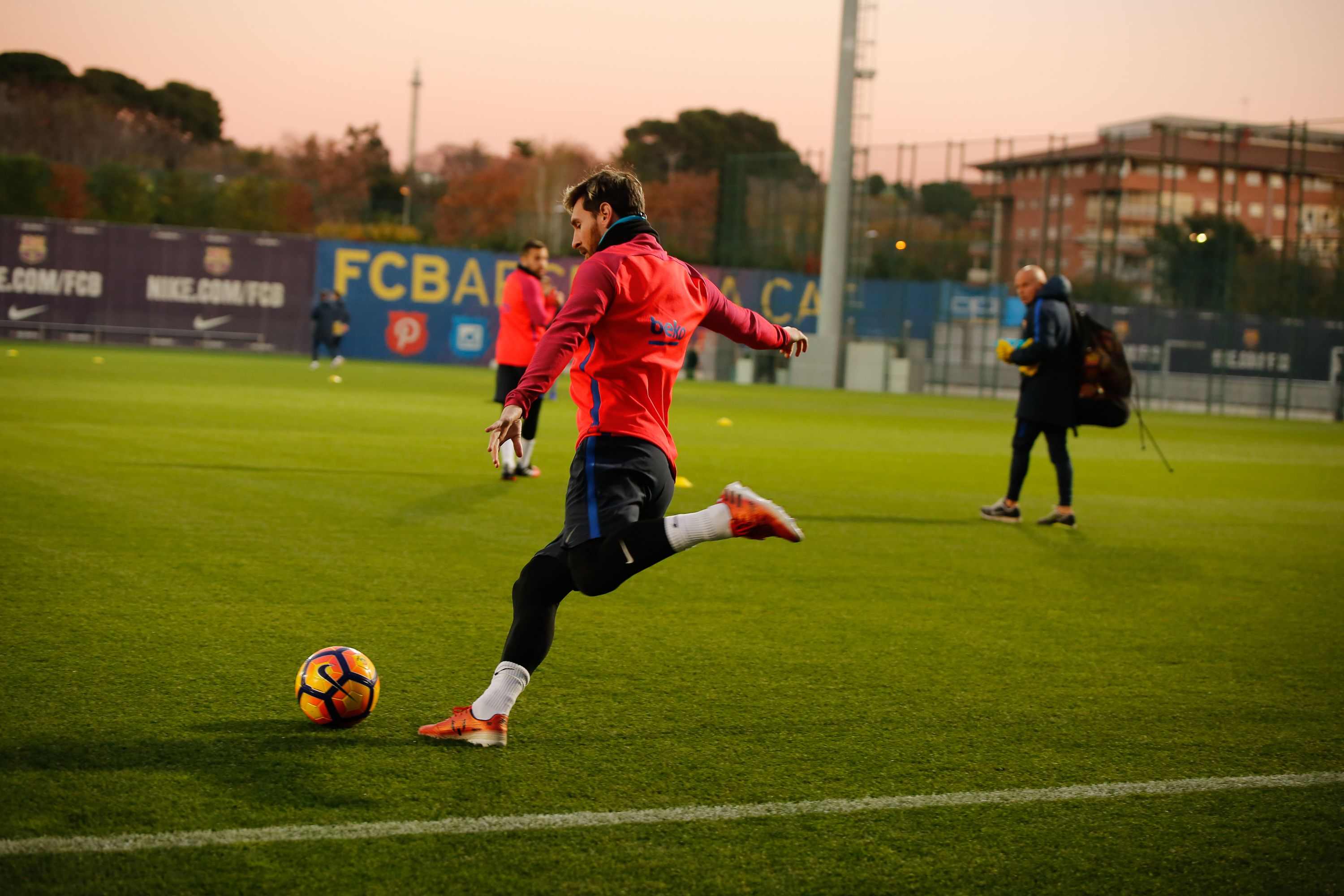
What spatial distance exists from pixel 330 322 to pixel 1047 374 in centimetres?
2737

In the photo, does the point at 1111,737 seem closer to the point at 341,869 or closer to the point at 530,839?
the point at 530,839

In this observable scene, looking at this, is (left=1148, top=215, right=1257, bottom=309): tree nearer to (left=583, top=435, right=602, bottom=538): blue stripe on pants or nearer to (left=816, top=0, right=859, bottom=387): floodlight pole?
(left=816, top=0, right=859, bottom=387): floodlight pole

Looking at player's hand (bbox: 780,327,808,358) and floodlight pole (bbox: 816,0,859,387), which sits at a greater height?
floodlight pole (bbox: 816,0,859,387)

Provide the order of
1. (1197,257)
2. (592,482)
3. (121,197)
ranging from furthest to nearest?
(121,197) < (1197,257) < (592,482)

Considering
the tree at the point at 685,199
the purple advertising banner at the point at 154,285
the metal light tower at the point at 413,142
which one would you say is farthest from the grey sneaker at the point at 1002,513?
the metal light tower at the point at 413,142

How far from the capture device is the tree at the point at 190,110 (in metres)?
82.2

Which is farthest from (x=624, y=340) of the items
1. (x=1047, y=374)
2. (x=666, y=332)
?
(x=1047, y=374)

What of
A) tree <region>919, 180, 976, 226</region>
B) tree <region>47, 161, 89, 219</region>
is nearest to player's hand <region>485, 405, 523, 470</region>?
tree <region>919, 180, 976, 226</region>

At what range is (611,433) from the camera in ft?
13.7

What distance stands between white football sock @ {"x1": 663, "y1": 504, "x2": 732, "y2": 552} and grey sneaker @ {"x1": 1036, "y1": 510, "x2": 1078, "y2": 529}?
7132 millimetres

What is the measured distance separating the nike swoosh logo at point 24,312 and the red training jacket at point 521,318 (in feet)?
105

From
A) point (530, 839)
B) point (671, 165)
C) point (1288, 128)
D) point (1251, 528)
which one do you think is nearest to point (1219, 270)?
point (1288, 128)

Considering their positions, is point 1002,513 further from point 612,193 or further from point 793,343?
point 612,193

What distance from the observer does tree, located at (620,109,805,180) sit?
291 feet
